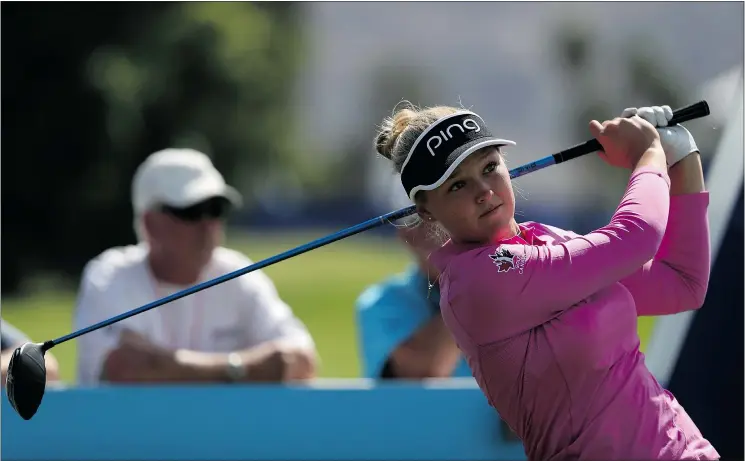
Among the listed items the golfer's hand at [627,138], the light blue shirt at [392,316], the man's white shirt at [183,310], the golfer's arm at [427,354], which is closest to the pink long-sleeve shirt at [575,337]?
the golfer's hand at [627,138]

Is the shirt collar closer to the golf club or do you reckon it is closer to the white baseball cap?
the golf club

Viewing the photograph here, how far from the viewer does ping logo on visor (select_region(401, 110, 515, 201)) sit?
197cm

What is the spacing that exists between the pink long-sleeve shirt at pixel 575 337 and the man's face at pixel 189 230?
219 centimetres

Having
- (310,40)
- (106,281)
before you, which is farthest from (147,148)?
(106,281)

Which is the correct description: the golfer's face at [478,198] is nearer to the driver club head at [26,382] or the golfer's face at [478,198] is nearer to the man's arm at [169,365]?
the driver club head at [26,382]

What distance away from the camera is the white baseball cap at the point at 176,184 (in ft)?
13.5

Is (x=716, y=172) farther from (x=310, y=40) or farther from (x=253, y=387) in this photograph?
(x=310, y=40)

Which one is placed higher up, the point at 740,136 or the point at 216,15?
the point at 216,15

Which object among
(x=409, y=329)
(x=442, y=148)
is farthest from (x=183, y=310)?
(x=442, y=148)

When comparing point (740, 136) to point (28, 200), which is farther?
point (28, 200)

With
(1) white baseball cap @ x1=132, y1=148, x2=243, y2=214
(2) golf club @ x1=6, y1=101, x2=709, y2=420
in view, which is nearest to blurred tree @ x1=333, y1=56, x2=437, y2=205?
(1) white baseball cap @ x1=132, y1=148, x2=243, y2=214

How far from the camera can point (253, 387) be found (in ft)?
11.1

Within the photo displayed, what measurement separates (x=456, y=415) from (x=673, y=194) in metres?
1.34

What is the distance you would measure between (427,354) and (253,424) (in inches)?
25.3
